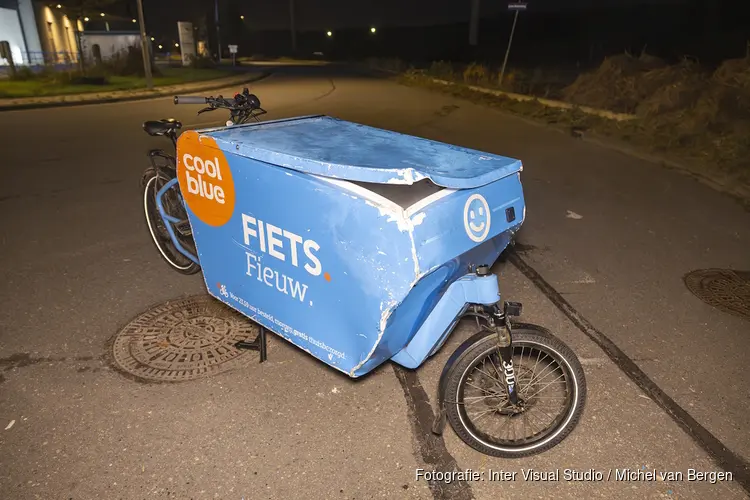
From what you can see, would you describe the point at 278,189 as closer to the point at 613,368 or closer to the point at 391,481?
the point at 391,481

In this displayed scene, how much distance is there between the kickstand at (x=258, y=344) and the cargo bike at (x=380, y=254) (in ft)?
1.21

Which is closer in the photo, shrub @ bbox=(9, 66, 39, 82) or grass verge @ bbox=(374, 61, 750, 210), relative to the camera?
grass verge @ bbox=(374, 61, 750, 210)

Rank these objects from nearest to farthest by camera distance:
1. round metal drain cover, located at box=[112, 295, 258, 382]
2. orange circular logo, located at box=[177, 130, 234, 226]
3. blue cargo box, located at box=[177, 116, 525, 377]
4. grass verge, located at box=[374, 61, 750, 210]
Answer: blue cargo box, located at box=[177, 116, 525, 377] → orange circular logo, located at box=[177, 130, 234, 226] → round metal drain cover, located at box=[112, 295, 258, 382] → grass verge, located at box=[374, 61, 750, 210]

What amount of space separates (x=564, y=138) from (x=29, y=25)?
33839 mm

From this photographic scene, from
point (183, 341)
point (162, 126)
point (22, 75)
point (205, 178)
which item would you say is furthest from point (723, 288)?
point (22, 75)

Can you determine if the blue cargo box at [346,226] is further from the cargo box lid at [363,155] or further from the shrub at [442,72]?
Result: the shrub at [442,72]

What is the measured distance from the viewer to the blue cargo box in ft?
6.68

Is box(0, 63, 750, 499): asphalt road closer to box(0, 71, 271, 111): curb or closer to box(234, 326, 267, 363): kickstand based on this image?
box(234, 326, 267, 363): kickstand

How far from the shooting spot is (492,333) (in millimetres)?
2318

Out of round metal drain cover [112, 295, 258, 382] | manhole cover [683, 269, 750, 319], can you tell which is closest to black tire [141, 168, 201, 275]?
round metal drain cover [112, 295, 258, 382]

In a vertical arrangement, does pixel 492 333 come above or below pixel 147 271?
above

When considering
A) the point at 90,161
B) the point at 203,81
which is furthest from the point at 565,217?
the point at 203,81

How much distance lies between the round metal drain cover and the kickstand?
0.12 feet

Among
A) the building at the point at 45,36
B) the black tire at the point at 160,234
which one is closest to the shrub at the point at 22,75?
the building at the point at 45,36
